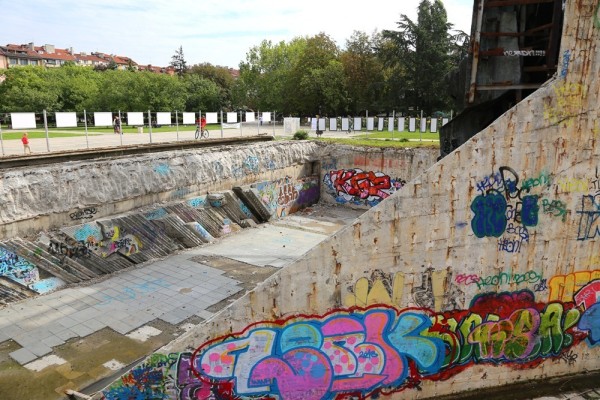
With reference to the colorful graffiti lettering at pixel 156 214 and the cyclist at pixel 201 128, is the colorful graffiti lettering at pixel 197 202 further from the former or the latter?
the cyclist at pixel 201 128

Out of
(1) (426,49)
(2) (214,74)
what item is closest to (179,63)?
(2) (214,74)

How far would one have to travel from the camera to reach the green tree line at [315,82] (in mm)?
A: 47281

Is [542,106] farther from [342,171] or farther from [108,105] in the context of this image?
[108,105]

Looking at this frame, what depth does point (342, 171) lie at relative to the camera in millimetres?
26375

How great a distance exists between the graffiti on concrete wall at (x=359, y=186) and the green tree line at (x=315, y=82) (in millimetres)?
24432

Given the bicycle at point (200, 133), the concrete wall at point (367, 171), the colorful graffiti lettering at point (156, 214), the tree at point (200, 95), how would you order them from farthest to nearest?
the tree at point (200, 95)
the bicycle at point (200, 133)
the concrete wall at point (367, 171)
the colorful graffiti lettering at point (156, 214)

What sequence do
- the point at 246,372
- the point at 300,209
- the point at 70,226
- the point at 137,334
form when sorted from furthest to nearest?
1. the point at 300,209
2. the point at 70,226
3. the point at 137,334
4. the point at 246,372

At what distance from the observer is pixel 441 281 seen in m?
8.34

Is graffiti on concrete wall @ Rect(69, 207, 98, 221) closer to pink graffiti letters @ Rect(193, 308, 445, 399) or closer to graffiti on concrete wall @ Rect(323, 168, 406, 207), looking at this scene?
pink graffiti letters @ Rect(193, 308, 445, 399)

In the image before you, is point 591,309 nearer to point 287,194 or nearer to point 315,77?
point 287,194

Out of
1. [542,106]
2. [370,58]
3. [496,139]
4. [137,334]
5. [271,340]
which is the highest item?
[370,58]

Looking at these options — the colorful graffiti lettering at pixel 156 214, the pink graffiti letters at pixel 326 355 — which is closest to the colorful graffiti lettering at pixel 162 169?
the colorful graffiti lettering at pixel 156 214

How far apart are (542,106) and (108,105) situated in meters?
49.9

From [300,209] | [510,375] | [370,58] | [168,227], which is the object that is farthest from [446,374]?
[370,58]
